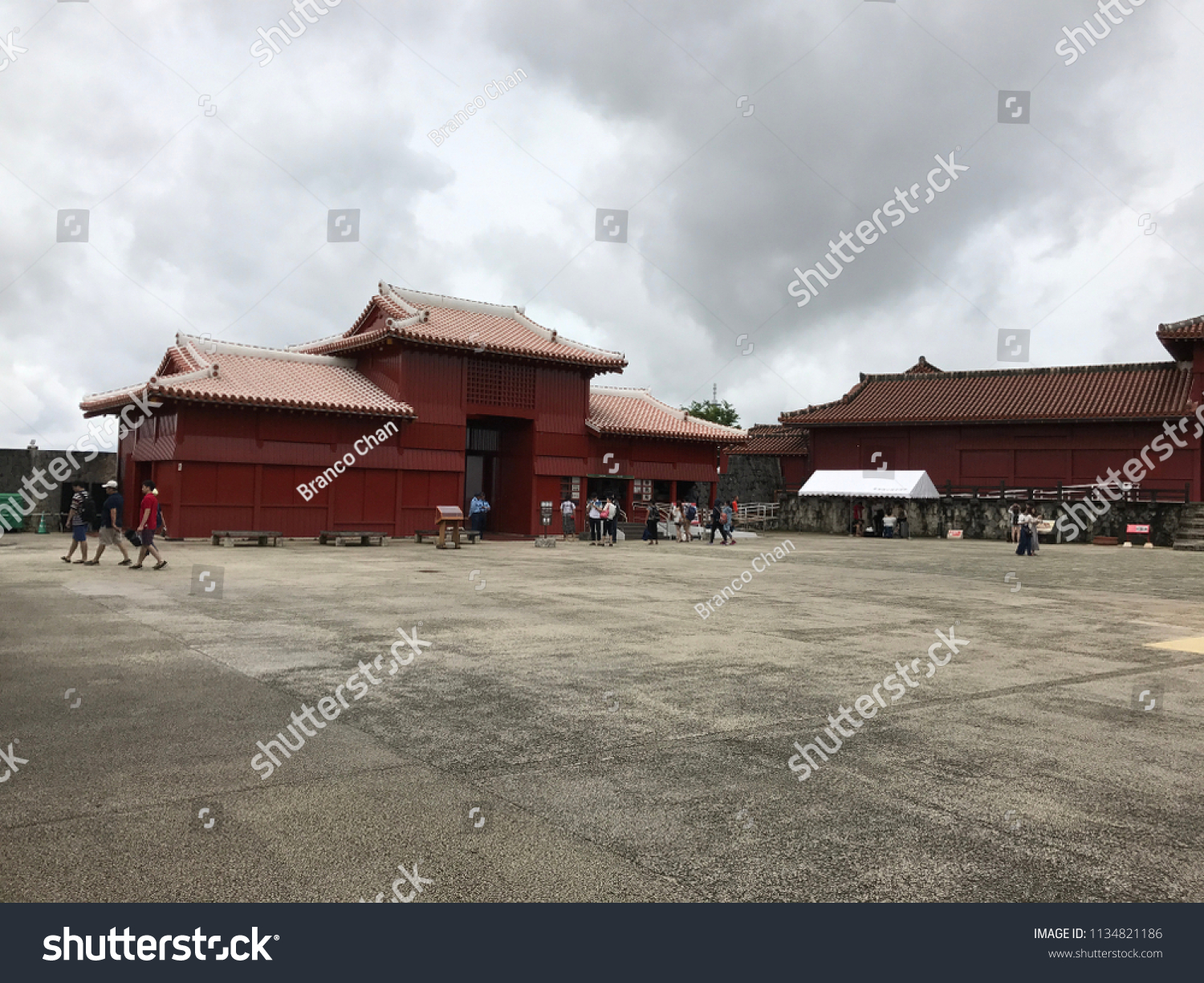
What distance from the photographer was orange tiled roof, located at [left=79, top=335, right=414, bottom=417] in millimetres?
25219

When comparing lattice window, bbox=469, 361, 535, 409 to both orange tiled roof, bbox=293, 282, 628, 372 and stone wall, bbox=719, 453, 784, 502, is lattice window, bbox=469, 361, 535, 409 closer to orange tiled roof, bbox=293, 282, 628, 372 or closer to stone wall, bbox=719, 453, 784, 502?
orange tiled roof, bbox=293, 282, 628, 372

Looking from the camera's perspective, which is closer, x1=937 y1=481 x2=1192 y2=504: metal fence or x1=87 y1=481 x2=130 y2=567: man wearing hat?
x1=87 y1=481 x2=130 y2=567: man wearing hat

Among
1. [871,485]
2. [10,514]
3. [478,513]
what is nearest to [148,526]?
[478,513]

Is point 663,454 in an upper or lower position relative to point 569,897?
upper

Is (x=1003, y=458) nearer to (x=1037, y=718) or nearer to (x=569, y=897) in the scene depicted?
(x=1037, y=718)

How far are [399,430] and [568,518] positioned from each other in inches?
263

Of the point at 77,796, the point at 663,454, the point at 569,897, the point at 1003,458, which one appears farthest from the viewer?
the point at 1003,458

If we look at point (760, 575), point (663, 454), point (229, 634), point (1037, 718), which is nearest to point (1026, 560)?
point (760, 575)

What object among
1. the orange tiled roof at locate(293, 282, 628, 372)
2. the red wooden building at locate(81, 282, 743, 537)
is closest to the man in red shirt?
the red wooden building at locate(81, 282, 743, 537)

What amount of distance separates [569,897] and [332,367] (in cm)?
2956

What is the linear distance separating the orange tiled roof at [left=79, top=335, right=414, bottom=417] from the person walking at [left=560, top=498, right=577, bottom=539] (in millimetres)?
6486

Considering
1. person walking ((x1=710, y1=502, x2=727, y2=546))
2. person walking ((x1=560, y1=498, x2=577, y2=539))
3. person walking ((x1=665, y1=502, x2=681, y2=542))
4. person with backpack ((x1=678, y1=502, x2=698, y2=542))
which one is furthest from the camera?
person walking ((x1=665, y1=502, x2=681, y2=542))

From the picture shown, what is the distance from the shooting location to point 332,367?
3100cm

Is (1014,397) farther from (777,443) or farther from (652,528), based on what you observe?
(652,528)
